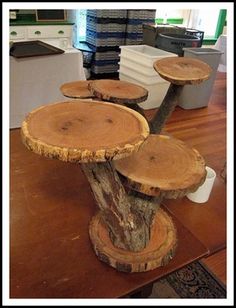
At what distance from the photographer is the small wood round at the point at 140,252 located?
3.19ft

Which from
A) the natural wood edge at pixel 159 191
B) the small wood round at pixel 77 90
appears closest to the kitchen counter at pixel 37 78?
the small wood round at pixel 77 90

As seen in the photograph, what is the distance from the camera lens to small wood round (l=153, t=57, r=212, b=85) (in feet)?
4.20

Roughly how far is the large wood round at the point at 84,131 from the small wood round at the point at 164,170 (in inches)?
6.8

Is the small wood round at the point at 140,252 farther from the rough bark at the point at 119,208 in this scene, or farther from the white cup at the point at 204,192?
the white cup at the point at 204,192

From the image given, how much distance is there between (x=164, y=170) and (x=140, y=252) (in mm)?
311

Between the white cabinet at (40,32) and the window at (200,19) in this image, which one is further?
the window at (200,19)

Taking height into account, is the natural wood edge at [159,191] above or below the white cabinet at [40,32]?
below

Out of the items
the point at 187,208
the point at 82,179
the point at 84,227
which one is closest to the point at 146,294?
the point at 84,227

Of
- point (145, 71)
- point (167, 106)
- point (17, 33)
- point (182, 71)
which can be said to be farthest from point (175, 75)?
point (17, 33)

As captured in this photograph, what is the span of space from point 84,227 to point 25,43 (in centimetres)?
181

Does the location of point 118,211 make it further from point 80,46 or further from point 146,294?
point 80,46

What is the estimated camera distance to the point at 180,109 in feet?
9.92

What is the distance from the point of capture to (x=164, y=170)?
3.17ft

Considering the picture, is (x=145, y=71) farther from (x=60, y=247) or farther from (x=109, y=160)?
(x=109, y=160)
